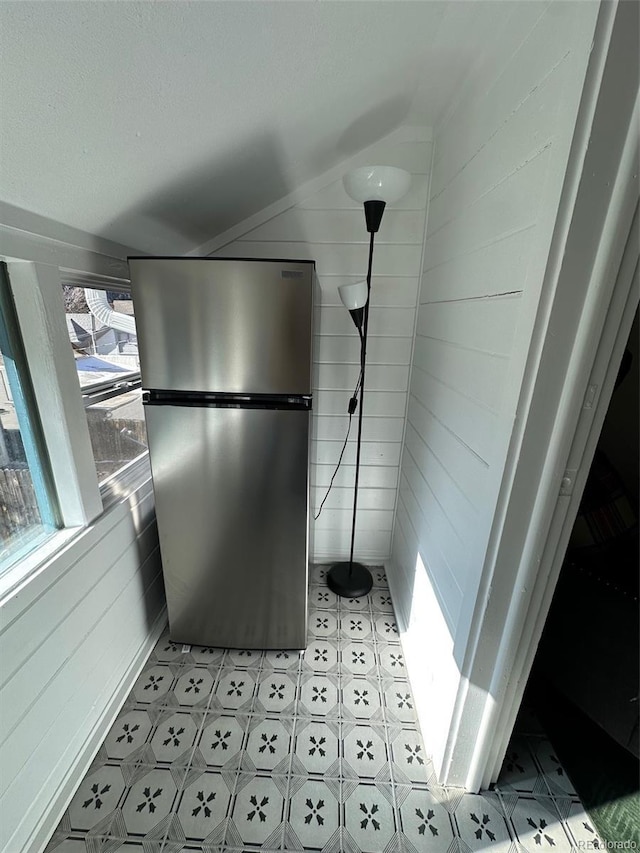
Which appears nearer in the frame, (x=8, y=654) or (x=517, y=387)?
(x=517, y=387)

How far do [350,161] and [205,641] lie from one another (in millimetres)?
2232

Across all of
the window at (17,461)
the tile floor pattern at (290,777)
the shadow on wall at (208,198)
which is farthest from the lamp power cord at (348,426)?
the window at (17,461)

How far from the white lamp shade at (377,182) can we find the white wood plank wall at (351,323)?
1.29ft

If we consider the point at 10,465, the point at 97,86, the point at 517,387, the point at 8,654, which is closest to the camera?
the point at 97,86

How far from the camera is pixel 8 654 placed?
0.86 meters

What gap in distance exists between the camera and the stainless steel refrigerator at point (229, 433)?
1097 mm

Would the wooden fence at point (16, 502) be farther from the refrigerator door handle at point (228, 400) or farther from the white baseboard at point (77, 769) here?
the white baseboard at point (77, 769)

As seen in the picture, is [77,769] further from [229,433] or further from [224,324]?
[224,324]

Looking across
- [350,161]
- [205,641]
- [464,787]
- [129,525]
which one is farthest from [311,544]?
[350,161]

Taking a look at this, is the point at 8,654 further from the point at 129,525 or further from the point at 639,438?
the point at 639,438

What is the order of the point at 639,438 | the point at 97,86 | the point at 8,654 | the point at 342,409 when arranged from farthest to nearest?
1. the point at 342,409
2. the point at 639,438
3. the point at 8,654
4. the point at 97,86

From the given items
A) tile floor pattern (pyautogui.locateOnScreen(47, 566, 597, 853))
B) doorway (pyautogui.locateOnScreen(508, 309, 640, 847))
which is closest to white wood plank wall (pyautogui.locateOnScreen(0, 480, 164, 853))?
tile floor pattern (pyautogui.locateOnScreen(47, 566, 597, 853))

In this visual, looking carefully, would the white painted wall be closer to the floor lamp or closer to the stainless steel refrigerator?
the floor lamp

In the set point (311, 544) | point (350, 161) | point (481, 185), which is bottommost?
point (311, 544)
